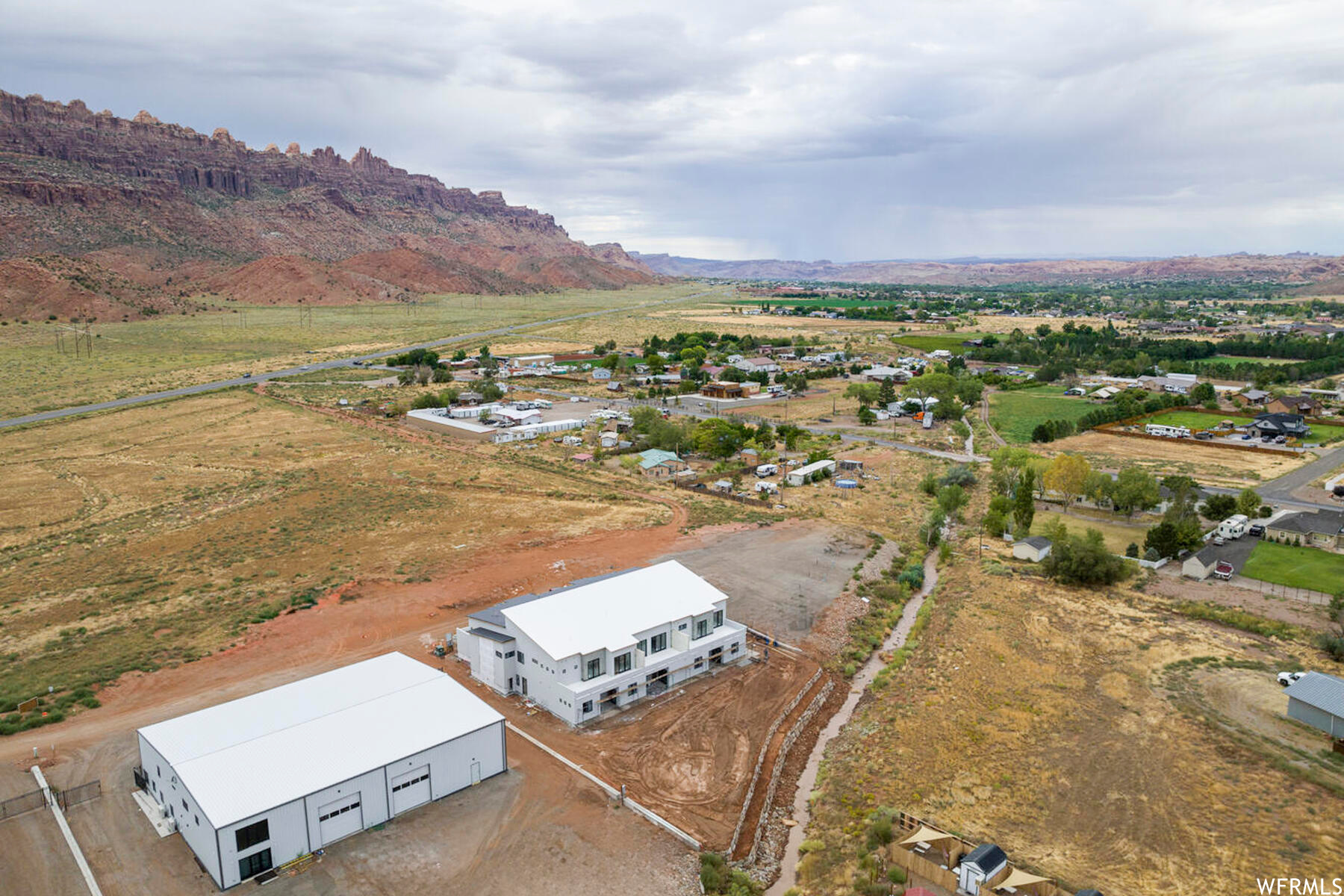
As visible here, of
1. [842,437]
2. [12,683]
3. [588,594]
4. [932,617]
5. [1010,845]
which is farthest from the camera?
[842,437]

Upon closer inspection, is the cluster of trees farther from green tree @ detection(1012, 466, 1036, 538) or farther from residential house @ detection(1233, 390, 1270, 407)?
residential house @ detection(1233, 390, 1270, 407)

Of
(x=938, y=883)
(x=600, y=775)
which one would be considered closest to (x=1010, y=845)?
(x=938, y=883)

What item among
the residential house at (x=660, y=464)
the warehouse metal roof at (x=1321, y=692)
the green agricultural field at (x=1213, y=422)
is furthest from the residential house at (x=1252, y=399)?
the warehouse metal roof at (x=1321, y=692)

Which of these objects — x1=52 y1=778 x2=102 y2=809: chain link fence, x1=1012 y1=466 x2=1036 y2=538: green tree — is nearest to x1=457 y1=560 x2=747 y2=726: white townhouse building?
x1=52 y1=778 x2=102 y2=809: chain link fence

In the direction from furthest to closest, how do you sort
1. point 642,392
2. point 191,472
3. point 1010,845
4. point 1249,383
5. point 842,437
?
1. point 1249,383
2. point 642,392
3. point 842,437
4. point 191,472
5. point 1010,845

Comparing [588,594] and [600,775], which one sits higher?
[588,594]

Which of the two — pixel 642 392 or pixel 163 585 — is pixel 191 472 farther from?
pixel 642 392
